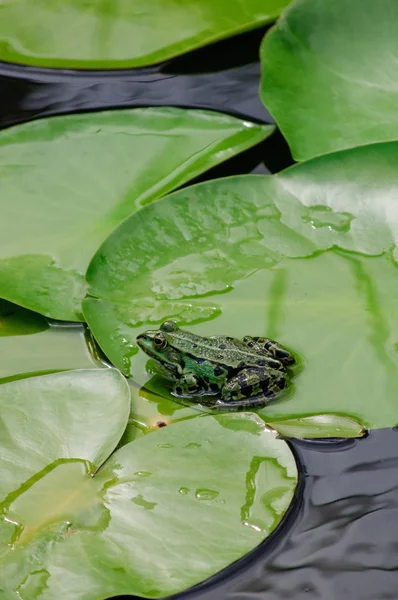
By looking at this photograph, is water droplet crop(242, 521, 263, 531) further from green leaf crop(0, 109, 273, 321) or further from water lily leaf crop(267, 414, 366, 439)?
→ green leaf crop(0, 109, 273, 321)

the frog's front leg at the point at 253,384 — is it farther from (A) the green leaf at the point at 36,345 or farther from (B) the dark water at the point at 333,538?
(A) the green leaf at the point at 36,345

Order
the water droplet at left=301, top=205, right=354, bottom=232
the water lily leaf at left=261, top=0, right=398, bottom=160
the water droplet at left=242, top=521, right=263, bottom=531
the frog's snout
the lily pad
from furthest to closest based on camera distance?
the water lily leaf at left=261, top=0, right=398, bottom=160
the water droplet at left=301, top=205, right=354, bottom=232
the frog's snout
the water droplet at left=242, top=521, right=263, bottom=531
the lily pad

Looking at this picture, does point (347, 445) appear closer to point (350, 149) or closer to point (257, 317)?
point (257, 317)

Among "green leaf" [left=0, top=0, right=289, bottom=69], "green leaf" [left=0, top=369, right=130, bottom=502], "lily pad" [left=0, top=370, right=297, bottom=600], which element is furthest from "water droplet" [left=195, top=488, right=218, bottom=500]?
"green leaf" [left=0, top=0, right=289, bottom=69]

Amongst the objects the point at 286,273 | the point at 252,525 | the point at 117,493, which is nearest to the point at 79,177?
→ the point at 286,273

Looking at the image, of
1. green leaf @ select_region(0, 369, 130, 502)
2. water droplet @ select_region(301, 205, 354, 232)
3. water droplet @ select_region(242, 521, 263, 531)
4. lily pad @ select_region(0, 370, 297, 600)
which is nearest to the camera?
lily pad @ select_region(0, 370, 297, 600)

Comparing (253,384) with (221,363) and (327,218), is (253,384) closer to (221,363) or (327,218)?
(221,363)

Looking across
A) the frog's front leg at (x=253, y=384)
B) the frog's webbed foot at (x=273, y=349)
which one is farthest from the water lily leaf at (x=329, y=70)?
the frog's front leg at (x=253, y=384)
